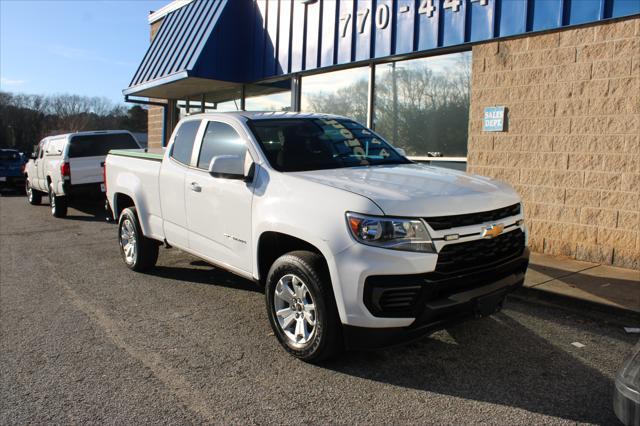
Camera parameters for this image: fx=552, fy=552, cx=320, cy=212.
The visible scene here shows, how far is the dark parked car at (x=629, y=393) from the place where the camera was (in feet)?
8.52

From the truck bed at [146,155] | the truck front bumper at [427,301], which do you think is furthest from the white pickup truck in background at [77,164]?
the truck front bumper at [427,301]

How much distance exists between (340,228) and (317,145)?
1.52m

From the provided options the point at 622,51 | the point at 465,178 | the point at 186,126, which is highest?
the point at 622,51

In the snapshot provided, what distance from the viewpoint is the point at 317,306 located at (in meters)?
3.76

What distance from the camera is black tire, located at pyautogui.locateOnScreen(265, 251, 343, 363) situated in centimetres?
371

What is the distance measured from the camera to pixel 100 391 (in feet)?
11.8

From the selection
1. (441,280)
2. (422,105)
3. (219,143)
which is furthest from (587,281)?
(422,105)

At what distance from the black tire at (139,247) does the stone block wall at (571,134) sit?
4.80 m

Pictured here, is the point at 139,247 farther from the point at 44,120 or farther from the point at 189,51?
the point at 44,120

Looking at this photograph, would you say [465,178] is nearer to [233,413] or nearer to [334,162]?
[334,162]

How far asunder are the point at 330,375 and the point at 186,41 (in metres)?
11.4

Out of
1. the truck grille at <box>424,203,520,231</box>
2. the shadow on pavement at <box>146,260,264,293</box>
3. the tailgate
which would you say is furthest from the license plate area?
the tailgate

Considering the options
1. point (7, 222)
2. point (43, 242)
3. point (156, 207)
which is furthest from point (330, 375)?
point (7, 222)

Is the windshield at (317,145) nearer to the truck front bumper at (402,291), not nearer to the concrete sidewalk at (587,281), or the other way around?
the truck front bumper at (402,291)
